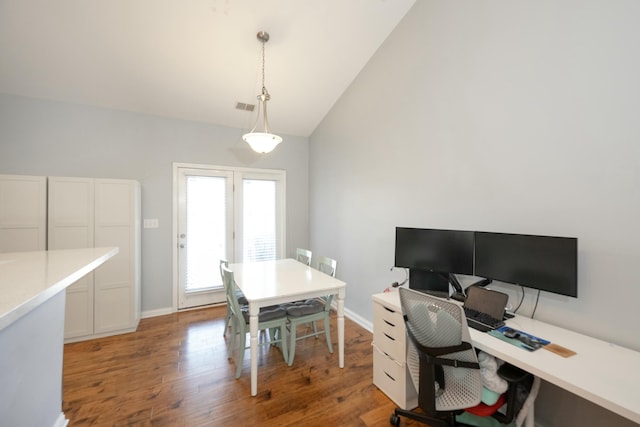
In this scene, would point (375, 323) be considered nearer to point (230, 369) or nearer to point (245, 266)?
point (230, 369)

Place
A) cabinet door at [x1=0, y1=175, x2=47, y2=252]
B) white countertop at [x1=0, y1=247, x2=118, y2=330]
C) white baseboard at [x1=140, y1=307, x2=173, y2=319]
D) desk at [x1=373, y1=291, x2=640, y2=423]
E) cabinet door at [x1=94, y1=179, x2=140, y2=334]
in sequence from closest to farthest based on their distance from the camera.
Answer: white countertop at [x1=0, y1=247, x2=118, y2=330]
desk at [x1=373, y1=291, x2=640, y2=423]
cabinet door at [x1=0, y1=175, x2=47, y2=252]
cabinet door at [x1=94, y1=179, x2=140, y2=334]
white baseboard at [x1=140, y1=307, x2=173, y2=319]

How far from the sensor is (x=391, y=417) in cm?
180

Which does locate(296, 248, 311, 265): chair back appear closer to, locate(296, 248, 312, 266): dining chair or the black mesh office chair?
locate(296, 248, 312, 266): dining chair

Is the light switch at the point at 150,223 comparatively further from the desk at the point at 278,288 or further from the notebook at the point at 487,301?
the notebook at the point at 487,301

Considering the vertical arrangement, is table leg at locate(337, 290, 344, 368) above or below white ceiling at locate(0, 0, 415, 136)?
below

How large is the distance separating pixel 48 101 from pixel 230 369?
12.1ft

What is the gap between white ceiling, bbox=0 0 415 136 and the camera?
7.74 feet

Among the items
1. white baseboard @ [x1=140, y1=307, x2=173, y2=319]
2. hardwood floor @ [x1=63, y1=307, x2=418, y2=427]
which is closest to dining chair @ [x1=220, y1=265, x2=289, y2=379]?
hardwood floor @ [x1=63, y1=307, x2=418, y2=427]

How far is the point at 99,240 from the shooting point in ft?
9.80

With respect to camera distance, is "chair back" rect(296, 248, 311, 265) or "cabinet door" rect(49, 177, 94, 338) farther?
"chair back" rect(296, 248, 311, 265)

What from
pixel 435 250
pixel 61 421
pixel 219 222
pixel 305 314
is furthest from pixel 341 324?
pixel 219 222

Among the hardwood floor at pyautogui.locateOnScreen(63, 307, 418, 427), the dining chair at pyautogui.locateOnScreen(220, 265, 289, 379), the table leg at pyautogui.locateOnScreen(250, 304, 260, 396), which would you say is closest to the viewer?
the hardwood floor at pyautogui.locateOnScreen(63, 307, 418, 427)

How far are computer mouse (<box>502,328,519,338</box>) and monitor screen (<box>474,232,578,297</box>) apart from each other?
321 millimetres

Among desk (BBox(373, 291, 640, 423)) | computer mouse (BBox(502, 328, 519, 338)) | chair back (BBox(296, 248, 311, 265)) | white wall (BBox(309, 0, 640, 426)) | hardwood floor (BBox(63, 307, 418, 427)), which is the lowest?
hardwood floor (BBox(63, 307, 418, 427))
